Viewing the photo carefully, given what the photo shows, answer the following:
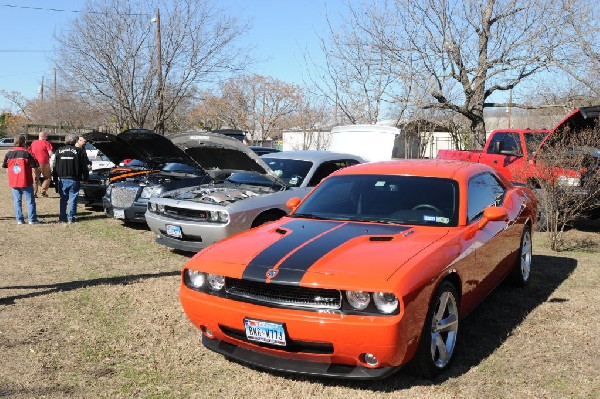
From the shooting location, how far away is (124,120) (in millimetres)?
21016

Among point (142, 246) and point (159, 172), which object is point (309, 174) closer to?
point (142, 246)

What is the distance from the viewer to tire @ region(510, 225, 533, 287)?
5984 millimetres

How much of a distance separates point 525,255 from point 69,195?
8.18m

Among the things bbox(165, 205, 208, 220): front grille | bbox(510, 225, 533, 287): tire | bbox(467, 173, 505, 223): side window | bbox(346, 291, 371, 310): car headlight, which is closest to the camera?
bbox(346, 291, 371, 310): car headlight

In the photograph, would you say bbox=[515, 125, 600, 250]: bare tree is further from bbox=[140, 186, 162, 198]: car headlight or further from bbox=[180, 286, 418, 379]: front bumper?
bbox=[140, 186, 162, 198]: car headlight

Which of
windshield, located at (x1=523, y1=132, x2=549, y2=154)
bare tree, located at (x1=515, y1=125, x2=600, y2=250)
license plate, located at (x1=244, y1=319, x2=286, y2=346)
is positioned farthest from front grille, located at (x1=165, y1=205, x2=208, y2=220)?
windshield, located at (x1=523, y1=132, x2=549, y2=154)

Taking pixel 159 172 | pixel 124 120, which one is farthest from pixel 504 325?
pixel 124 120

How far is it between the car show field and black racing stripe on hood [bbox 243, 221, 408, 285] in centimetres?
78

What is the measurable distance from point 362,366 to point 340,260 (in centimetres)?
68

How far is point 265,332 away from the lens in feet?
11.7

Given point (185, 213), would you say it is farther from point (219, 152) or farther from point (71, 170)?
point (71, 170)

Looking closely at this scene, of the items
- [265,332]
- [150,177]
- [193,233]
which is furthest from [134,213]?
[265,332]

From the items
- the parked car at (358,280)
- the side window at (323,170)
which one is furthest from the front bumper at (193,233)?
the parked car at (358,280)

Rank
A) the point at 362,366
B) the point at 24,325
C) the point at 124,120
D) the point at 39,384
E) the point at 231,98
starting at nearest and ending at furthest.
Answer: the point at 362,366, the point at 39,384, the point at 24,325, the point at 124,120, the point at 231,98
